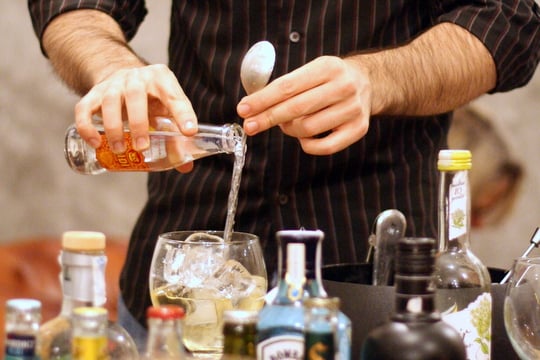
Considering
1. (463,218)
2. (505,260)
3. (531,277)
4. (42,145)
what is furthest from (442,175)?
(42,145)

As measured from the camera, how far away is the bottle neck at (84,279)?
88 cm

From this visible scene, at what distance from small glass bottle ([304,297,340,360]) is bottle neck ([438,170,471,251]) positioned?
368 mm

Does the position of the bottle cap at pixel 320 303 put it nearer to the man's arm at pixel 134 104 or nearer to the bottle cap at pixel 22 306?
the bottle cap at pixel 22 306

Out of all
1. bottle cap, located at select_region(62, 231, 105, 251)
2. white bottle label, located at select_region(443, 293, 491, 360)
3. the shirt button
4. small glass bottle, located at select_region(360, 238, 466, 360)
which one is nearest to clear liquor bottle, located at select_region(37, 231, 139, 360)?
bottle cap, located at select_region(62, 231, 105, 251)

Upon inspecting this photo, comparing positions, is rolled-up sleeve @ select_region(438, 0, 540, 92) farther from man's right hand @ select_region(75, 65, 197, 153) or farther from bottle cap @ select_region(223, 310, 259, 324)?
bottle cap @ select_region(223, 310, 259, 324)

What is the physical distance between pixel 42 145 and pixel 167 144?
2414 millimetres

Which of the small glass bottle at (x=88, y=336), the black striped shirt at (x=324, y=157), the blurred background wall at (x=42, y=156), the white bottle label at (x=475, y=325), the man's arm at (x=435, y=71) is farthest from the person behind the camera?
the blurred background wall at (x=42, y=156)

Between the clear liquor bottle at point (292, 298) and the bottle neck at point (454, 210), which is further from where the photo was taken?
the bottle neck at point (454, 210)

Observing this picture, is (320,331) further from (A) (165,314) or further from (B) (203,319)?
(B) (203,319)

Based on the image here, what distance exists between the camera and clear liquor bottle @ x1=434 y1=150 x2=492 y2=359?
1.11 meters

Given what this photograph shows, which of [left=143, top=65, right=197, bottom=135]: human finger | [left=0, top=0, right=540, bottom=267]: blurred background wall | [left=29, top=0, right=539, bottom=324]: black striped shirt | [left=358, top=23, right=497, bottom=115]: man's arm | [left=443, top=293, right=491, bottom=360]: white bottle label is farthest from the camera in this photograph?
[left=0, top=0, right=540, bottom=267]: blurred background wall

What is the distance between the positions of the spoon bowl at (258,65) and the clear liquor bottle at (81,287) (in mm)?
479

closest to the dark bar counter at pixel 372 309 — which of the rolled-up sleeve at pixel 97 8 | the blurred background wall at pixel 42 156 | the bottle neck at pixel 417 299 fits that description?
the bottle neck at pixel 417 299

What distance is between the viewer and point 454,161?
116 centimetres
